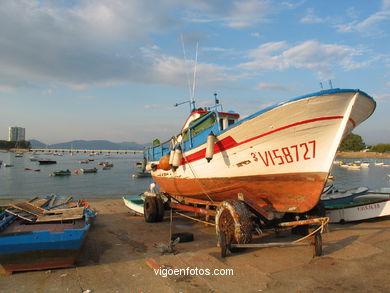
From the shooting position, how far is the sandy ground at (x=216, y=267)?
5.05 meters

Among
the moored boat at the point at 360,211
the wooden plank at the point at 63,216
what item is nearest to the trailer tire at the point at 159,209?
the wooden plank at the point at 63,216

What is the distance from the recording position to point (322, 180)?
21.1ft

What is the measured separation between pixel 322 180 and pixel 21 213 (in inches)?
303

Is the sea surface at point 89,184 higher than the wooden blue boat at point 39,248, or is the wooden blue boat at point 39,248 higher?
the wooden blue boat at point 39,248

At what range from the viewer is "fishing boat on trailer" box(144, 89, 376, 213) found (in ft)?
20.5

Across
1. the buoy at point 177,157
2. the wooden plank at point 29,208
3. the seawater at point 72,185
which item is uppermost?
the buoy at point 177,157

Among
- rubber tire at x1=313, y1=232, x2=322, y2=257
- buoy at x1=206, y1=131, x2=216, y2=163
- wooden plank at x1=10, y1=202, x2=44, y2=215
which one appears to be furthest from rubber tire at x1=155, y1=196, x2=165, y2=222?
rubber tire at x1=313, y1=232, x2=322, y2=257

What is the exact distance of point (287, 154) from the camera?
22.1 feet

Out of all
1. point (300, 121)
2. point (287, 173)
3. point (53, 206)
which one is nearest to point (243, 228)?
point (287, 173)

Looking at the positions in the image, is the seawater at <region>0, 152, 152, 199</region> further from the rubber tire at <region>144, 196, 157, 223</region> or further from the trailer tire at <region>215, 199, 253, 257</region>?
the trailer tire at <region>215, 199, 253, 257</region>

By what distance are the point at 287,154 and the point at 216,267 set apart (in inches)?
120

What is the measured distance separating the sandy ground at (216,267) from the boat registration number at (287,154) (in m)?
2.25

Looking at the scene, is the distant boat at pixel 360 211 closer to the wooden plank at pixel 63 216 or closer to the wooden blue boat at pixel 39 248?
the wooden plank at pixel 63 216

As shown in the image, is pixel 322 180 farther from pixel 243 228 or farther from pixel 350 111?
pixel 243 228
